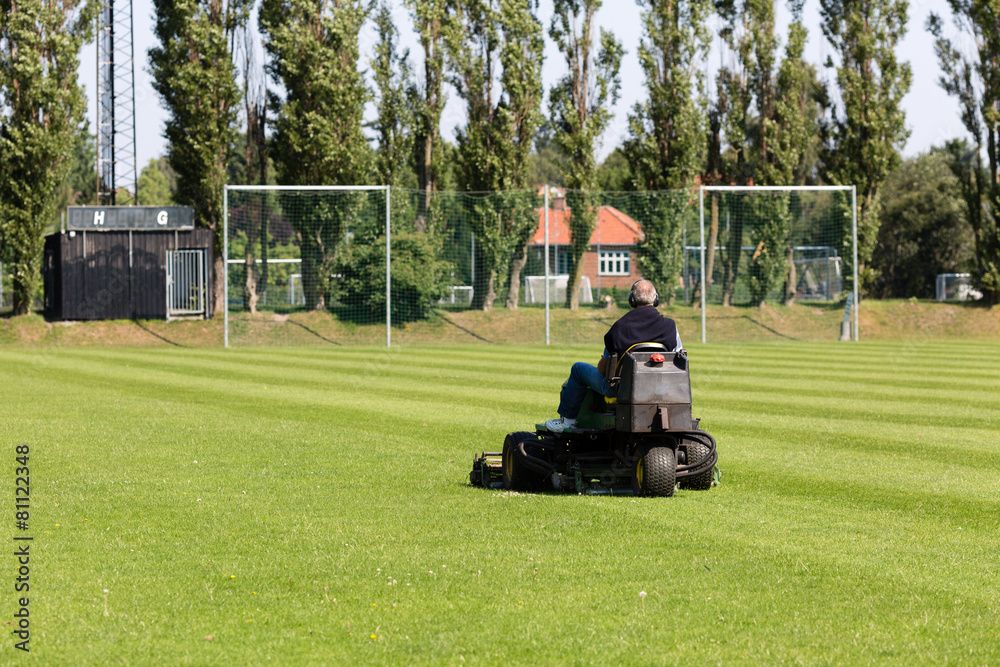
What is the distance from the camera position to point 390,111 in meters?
45.2

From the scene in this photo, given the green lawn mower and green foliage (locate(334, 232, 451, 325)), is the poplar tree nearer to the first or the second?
green foliage (locate(334, 232, 451, 325))

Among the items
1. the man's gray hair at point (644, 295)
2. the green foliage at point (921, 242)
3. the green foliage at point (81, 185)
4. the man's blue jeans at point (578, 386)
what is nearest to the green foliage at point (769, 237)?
the green foliage at point (921, 242)

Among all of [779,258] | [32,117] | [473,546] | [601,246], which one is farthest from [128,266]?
[473,546]

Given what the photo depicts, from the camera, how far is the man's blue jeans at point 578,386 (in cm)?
934

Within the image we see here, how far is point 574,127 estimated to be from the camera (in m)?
45.2

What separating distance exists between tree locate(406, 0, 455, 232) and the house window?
7.27 m

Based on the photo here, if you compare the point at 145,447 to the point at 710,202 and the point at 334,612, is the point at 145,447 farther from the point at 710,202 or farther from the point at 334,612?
the point at 710,202

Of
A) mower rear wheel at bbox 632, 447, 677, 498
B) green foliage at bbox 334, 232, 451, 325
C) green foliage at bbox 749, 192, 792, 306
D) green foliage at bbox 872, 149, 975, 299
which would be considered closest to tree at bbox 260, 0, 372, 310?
green foliage at bbox 334, 232, 451, 325

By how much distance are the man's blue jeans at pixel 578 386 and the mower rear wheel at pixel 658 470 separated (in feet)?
2.16

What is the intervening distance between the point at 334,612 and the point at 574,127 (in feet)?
133

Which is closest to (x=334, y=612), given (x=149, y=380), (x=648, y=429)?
(x=648, y=429)

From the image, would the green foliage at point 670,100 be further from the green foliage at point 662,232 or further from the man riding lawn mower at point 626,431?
the man riding lawn mower at point 626,431

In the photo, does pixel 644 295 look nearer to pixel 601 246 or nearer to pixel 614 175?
pixel 601 246

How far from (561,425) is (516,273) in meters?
31.4
